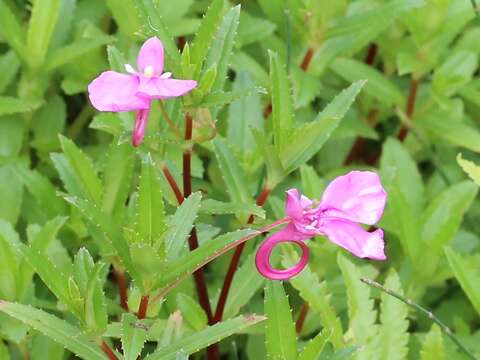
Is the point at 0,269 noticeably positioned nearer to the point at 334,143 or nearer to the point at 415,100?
the point at 334,143

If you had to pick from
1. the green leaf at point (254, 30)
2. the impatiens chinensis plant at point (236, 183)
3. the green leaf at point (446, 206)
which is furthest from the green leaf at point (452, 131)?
the green leaf at point (254, 30)

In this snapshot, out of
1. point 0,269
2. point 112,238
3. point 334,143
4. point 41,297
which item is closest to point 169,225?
point 112,238

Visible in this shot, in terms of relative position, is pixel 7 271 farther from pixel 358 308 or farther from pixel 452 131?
pixel 452 131

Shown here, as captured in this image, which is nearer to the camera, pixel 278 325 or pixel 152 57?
pixel 152 57

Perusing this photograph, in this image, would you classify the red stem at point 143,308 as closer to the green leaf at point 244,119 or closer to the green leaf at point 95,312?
the green leaf at point 95,312

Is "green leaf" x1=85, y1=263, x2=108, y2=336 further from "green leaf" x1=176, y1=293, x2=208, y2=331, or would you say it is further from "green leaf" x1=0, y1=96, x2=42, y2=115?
"green leaf" x1=0, y1=96, x2=42, y2=115

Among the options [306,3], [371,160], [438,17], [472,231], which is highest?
[306,3]

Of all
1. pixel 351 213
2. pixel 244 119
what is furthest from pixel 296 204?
pixel 244 119
